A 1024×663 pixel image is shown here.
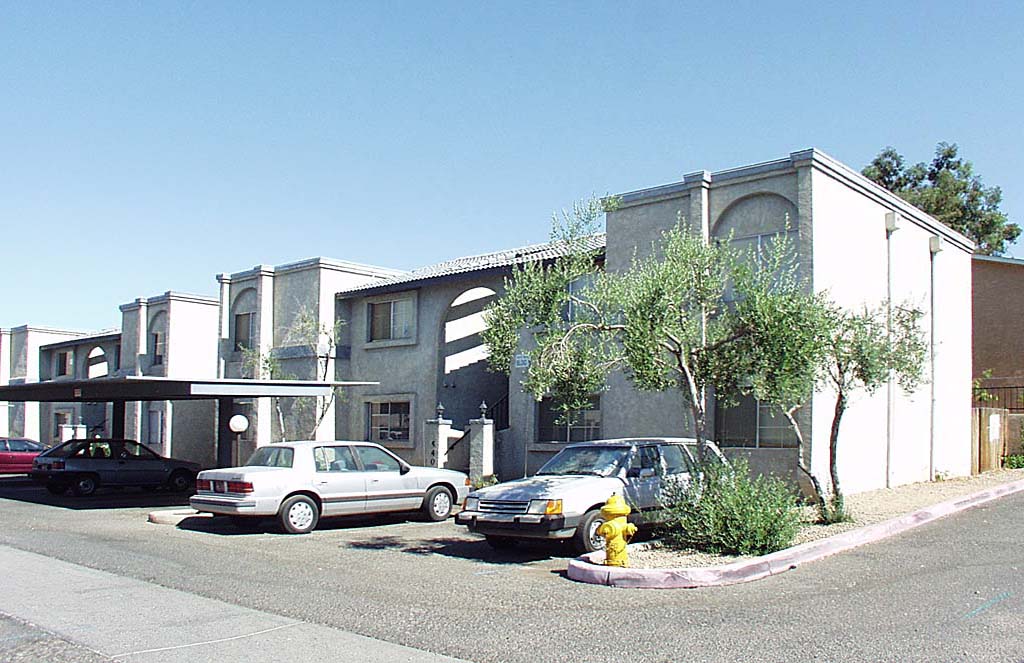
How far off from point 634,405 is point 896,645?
11.2 meters

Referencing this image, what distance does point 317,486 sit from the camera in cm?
1532

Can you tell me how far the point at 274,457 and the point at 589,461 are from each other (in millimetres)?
5339

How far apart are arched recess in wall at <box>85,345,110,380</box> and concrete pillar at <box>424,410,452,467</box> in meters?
22.6

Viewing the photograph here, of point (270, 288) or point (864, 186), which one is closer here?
point (864, 186)

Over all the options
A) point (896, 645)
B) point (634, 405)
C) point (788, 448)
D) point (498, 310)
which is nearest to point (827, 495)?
point (788, 448)

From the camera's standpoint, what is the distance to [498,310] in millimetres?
13336

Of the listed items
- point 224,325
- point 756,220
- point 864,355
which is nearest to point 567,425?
point 756,220

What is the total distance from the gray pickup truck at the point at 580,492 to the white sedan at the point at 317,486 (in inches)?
86.0

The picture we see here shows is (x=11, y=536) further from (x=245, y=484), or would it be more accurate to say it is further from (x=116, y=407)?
(x=116, y=407)

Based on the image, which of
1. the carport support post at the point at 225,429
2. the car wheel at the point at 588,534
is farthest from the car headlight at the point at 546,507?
the carport support post at the point at 225,429

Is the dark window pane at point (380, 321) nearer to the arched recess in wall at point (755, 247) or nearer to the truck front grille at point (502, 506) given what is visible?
the arched recess in wall at point (755, 247)

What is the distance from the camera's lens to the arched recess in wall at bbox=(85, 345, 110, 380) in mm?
40031

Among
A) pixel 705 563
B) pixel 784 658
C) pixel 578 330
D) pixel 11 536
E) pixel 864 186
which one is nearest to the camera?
pixel 784 658

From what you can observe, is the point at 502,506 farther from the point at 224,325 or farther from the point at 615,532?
the point at 224,325
